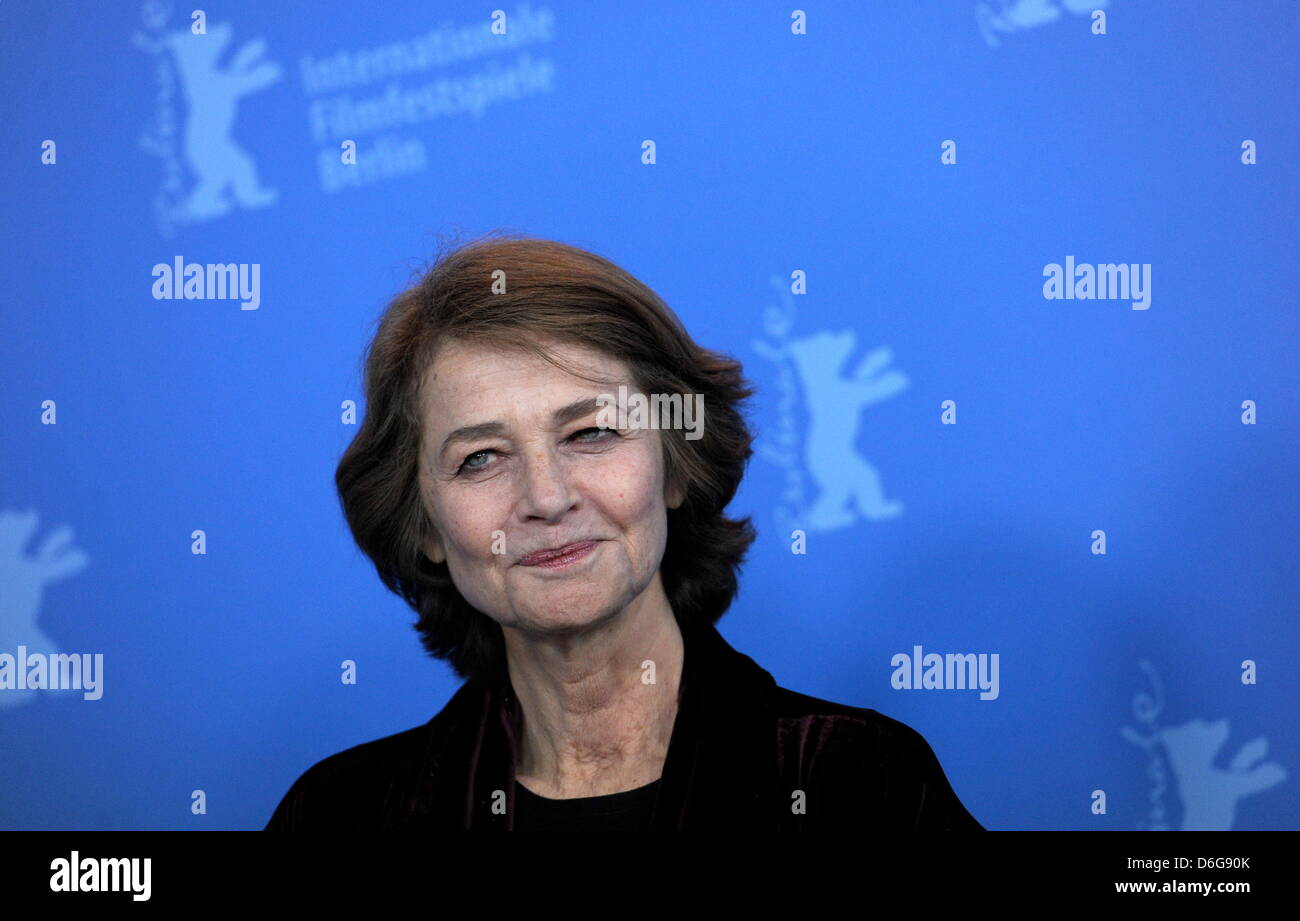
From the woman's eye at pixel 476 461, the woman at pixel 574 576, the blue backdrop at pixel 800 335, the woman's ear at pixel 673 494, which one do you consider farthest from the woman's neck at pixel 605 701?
the blue backdrop at pixel 800 335

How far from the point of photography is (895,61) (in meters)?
2.65

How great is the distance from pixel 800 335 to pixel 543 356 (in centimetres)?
77

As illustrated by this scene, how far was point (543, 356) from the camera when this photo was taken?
2.02 m

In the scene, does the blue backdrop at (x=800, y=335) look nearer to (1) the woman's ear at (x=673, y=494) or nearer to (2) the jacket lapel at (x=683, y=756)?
(1) the woman's ear at (x=673, y=494)

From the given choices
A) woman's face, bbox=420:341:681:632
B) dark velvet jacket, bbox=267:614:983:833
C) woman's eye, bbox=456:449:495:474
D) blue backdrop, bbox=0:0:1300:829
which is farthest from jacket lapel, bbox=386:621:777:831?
blue backdrop, bbox=0:0:1300:829

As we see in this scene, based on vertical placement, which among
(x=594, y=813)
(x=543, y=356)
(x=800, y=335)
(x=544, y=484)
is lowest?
(x=594, y=813)

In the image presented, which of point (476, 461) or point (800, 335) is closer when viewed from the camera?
point (476, 461)

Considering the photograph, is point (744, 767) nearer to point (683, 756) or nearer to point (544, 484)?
point (683, 756)

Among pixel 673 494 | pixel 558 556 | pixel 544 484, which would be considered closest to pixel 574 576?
pixel 558 556

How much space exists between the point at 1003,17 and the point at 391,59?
1184 mm

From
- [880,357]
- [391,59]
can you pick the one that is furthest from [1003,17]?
[391,59]

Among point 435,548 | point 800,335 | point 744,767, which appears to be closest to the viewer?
point 744,767

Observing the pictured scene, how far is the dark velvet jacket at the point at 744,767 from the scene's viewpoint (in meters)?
2.08

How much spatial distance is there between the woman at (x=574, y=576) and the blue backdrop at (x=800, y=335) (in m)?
0.49
